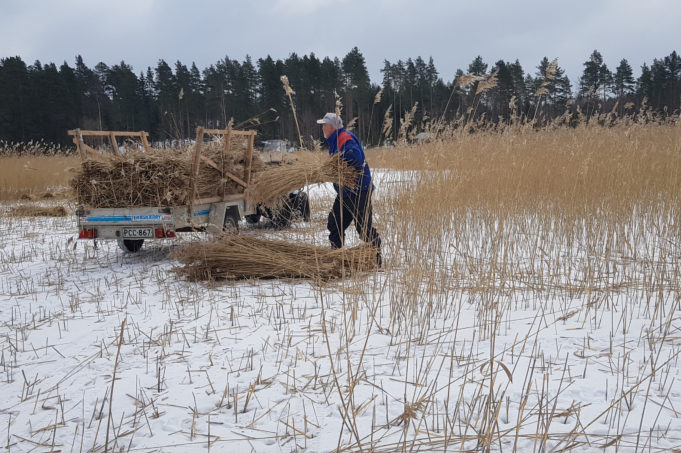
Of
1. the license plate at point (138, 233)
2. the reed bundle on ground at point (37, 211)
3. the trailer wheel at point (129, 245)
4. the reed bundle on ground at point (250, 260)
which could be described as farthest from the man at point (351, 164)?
the reed bundle on ground at point (37, 211)

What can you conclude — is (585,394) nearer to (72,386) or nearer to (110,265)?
(72,386)

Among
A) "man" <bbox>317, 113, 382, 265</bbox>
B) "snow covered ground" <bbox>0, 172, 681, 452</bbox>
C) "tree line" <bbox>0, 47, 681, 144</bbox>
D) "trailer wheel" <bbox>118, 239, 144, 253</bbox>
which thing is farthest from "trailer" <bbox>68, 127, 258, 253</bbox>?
"tree line" <bbox>0, 47, 681, 144</bbox>

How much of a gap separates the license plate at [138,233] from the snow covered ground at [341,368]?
3.89ft

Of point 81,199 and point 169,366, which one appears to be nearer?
point 169,366

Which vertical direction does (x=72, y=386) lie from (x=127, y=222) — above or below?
below

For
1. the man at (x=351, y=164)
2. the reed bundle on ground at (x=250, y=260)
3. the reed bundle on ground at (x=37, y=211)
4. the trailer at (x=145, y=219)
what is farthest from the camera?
the reed bundle on ground at (x=37, y=211)

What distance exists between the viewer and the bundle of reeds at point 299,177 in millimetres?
4480

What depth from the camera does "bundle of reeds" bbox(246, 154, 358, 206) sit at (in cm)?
448

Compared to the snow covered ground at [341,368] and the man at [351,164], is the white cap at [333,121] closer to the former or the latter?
the man at [351,164]

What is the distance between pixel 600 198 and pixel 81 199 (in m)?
6.58

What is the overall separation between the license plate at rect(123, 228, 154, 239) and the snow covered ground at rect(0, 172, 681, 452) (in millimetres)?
1185

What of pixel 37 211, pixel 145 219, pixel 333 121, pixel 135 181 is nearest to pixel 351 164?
pixel 333 121

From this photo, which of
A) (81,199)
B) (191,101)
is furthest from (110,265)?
(191,101)

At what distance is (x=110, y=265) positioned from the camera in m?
5.62
